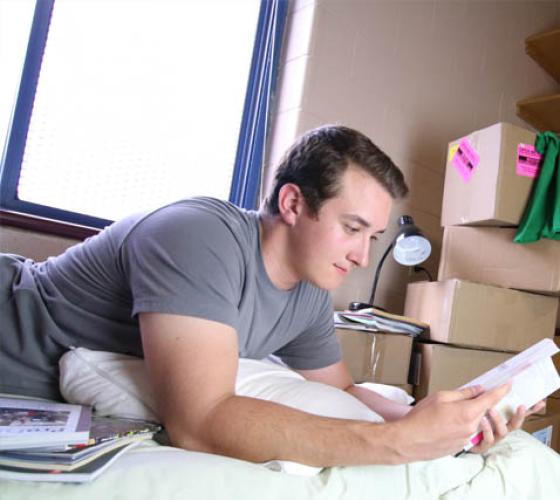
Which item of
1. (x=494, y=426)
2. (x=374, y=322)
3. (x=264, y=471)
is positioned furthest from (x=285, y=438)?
(x=374, y=322)

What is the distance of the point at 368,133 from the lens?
6.93ft

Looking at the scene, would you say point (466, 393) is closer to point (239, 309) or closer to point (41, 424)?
point (239, 309)

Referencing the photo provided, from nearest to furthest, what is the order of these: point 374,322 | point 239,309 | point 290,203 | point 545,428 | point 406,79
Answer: point 239,309 → point 290,203 → point 374,322 → point 545,428 → point 406,79

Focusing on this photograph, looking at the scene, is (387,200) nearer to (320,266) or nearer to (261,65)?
(320,266)

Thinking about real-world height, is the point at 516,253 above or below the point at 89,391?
above

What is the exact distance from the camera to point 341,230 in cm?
100

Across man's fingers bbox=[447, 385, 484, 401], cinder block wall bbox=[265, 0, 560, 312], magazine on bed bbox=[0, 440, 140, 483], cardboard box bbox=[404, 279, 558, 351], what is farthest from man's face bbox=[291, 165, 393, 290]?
cinder block wall bbox=[265, 0, 560, 312]

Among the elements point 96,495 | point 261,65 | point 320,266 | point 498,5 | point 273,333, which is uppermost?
point 498,5

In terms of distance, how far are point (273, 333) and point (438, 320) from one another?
2.87 feet

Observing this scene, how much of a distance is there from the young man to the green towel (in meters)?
0.89

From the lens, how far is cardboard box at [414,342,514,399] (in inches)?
66.9

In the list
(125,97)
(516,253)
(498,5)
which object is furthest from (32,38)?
(498,5)

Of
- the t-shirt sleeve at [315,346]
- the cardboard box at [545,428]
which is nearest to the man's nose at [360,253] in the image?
the t-shirt sleeve at [315,346]

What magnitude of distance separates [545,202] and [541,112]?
4.10ft
